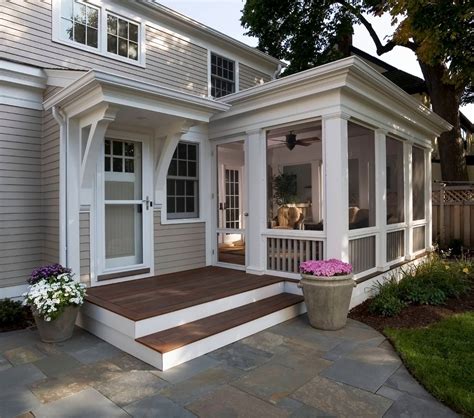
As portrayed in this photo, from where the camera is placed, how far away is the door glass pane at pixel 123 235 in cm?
508

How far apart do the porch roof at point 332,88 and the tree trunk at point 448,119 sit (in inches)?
207

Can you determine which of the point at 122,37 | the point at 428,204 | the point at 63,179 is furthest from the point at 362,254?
the point at 122,37

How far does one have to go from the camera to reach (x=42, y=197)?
509 cm

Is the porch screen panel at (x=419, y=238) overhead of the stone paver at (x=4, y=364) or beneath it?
overhead

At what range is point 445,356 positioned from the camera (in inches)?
129

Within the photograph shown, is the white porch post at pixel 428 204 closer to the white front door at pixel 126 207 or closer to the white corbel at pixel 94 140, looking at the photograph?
the white front door at pixel 126 207

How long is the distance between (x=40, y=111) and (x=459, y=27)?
6.68m

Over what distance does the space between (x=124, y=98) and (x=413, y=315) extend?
13.9 ft

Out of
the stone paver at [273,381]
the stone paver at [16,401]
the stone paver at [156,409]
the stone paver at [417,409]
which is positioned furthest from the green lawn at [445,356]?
the stone paver at [16,401]

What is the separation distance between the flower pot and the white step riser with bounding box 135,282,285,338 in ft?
2.90

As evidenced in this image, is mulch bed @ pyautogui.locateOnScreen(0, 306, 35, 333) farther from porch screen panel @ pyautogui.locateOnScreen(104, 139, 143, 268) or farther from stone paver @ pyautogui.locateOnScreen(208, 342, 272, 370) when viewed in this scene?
stone paver @ pyautogui.locateOnScreen(208, 342, 272, 370)

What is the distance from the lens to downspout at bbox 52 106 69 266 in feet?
15.1

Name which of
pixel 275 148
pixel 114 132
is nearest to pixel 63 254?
pixel 114 132

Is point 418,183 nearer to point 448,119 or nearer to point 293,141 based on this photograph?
point 293,141
